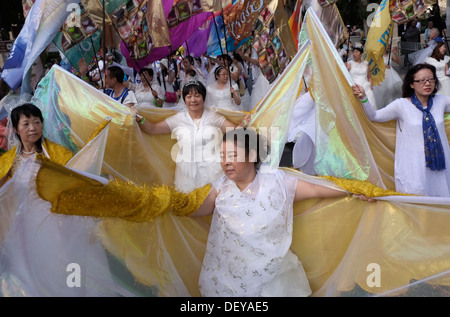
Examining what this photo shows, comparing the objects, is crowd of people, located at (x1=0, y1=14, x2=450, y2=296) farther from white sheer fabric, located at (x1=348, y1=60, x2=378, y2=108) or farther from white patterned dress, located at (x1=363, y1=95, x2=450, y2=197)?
white sheer fabric, located at (x1=348, y1=60, x2=378, y2=108)

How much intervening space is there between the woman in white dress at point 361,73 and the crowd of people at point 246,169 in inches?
147

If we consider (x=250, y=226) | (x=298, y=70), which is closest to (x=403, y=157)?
(x=298, y=70)

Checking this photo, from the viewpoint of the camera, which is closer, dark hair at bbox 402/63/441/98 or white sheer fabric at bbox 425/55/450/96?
dark hair at bbox 402/63/441/98

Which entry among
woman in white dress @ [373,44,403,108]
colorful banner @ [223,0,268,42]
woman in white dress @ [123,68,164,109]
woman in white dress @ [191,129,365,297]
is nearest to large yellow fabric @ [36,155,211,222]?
woman in white dress @ [191,129,365,297]

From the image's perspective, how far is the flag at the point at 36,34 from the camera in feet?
17.1

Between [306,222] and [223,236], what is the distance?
1.87ft

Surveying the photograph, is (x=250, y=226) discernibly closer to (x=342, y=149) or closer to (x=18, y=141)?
(x=342, y=149)

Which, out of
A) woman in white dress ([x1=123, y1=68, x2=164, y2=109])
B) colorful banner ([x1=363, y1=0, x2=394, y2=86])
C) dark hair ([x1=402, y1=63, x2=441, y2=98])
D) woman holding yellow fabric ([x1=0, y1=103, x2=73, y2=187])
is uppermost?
colorful banner ([x1=363, y1=0, x2=394, y2=86])

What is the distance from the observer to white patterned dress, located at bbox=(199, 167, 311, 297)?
2.92 metres

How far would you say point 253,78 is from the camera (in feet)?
38.0

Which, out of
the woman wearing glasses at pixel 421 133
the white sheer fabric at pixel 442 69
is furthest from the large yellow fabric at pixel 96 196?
the white sheer fabric at pixel 442 69

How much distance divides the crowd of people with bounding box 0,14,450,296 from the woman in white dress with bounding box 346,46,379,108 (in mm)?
3742

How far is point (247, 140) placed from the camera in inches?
119

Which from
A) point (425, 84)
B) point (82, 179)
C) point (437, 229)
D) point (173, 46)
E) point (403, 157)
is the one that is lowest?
point (437, 229)
